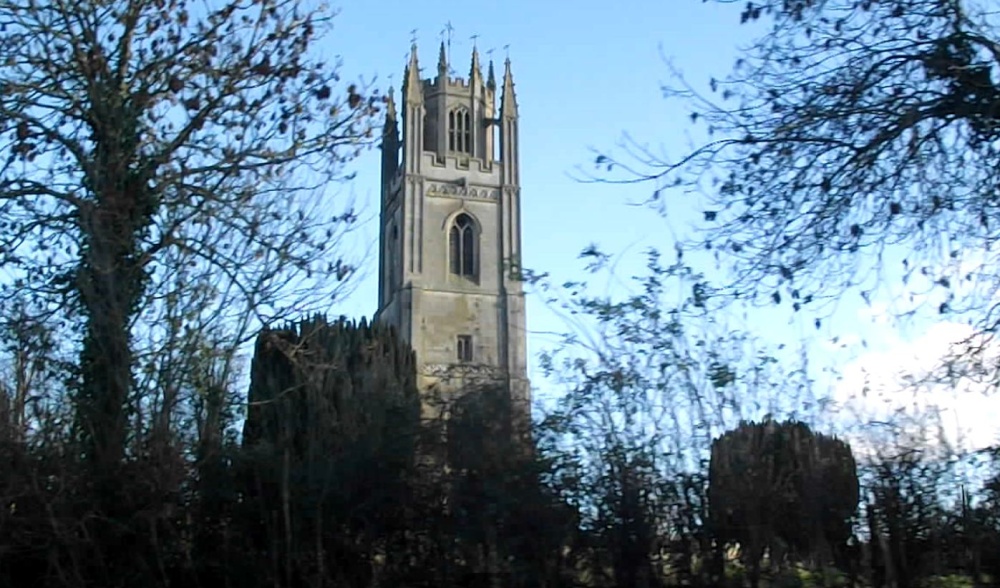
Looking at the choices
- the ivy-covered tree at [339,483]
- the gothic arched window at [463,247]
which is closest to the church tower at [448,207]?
the gothic arched window at [463,247]

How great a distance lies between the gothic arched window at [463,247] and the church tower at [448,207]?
0.17ft

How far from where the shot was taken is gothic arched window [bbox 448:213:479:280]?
2214 inches

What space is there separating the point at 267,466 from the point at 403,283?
46.0 meters

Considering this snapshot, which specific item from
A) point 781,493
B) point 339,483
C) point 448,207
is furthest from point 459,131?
point 781,493

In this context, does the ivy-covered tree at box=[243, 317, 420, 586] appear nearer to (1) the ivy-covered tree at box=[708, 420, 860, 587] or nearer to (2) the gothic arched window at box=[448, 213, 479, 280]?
(1) the ivy-covered tree at box=[708, 420, 860, 587]

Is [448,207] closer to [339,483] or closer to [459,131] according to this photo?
[459,131]

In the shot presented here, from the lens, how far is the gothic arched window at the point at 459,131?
59.1 metres

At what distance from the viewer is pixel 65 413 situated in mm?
9359

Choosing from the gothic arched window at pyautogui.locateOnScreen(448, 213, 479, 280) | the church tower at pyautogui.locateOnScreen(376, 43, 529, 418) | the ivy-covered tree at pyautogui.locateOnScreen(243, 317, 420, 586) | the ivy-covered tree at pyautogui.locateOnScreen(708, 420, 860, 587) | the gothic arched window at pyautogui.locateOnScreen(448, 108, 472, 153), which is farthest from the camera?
the gothic arched window at pyautogui.locateOnScreen(448, 108, 472, 153)

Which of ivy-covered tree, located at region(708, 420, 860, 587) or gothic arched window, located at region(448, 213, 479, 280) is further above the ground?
gothic arched window, located at region(448, 213, 479, 280)

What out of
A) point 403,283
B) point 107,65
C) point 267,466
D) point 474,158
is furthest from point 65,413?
point 474,158

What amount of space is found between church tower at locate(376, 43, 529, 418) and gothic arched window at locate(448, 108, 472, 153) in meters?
0.05

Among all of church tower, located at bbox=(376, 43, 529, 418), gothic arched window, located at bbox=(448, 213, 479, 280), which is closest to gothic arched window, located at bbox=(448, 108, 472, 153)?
church tower, located at bbox=(376, 43, 529, 418)

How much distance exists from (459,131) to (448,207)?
15.3 feet
